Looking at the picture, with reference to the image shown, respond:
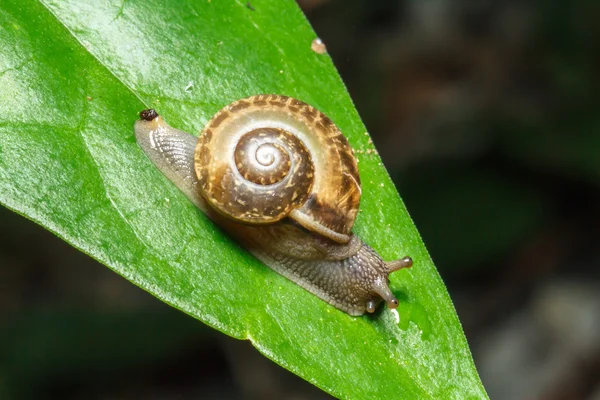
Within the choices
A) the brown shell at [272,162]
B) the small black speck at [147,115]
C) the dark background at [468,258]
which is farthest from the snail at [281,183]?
the dark background at [468,258]

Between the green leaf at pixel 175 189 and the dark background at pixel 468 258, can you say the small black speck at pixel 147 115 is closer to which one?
the green leaf at pixel 175 189

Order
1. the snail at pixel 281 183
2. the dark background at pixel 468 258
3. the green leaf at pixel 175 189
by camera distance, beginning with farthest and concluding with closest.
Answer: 1. the dark background at pixel 468 258
2. the snail at pixel 281 183
3. the green leaf at pixel 175 189

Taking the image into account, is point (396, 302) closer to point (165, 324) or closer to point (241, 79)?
point (241, 79)

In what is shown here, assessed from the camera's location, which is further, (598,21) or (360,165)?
(598,21)

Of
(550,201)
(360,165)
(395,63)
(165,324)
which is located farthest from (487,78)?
(360,165)

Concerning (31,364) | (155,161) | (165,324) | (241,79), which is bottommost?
(31,364)

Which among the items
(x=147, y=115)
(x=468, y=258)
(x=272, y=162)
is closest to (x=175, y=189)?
(x=147, y=115)

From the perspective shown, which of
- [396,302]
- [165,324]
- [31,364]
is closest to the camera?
[396,302]
